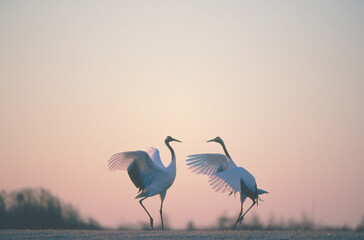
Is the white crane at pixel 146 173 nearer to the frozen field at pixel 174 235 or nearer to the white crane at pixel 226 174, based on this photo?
the white crane at pixel 226 174

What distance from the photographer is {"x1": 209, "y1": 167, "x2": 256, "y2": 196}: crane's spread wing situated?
45.2 ft

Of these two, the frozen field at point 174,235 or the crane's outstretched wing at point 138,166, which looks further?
the crane's outstretched wing at point 138,166

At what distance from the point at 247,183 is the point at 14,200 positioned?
7.02 meters

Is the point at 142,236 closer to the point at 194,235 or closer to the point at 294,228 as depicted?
the point at 194,235

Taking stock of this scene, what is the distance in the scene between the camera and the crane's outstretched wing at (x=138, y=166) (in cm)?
1452

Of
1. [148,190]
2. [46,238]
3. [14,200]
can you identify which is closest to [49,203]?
[14,200]

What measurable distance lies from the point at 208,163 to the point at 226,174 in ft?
4.87

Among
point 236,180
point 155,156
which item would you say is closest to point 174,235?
point 236,180

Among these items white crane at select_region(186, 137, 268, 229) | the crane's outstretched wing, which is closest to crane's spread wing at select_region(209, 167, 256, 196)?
white crane at select_region(186, 137, 268, 229)

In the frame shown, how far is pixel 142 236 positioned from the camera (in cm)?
1179

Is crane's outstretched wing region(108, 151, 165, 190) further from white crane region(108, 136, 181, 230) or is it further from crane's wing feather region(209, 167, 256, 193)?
crane's wing feather region(209, 167, 256, 193)

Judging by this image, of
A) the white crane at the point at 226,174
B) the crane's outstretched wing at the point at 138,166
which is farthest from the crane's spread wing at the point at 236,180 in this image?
the crane's outstretched wing at the point at 138,166

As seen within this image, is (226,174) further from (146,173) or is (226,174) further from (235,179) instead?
(146,173)

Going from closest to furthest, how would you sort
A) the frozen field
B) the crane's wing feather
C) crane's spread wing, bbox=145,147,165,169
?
the frozen field, the crane's wing feather, crane's spread wing, bbox=145,147,165,169
